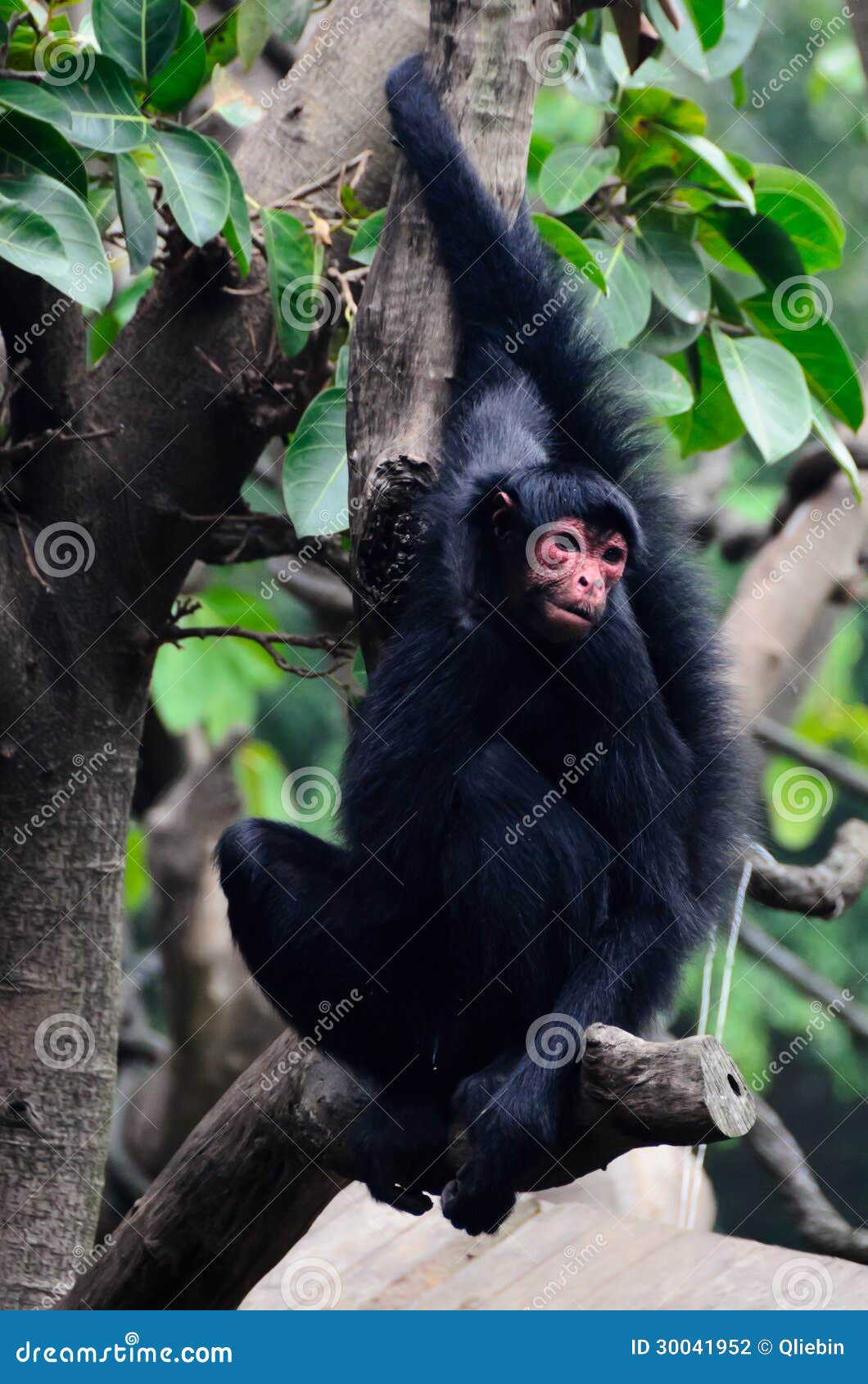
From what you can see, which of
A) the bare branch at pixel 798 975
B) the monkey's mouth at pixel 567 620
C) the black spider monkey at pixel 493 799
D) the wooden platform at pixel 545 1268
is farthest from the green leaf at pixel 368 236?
the bare branch at pixel 798 975

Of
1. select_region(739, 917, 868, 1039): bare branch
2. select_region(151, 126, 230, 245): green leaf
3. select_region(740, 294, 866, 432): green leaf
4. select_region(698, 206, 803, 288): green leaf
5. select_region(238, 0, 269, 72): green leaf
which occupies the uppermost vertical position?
select_region(698, 206, 803, 288): green leaf

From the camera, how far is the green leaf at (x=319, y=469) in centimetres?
318

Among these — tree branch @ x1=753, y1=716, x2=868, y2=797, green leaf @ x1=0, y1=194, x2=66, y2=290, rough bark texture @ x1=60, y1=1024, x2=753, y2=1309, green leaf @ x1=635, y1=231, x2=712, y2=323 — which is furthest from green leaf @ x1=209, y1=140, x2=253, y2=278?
tree branch @ x1=753, y1=716, x2=868, y2=797

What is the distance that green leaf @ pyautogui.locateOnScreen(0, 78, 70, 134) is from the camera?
2936mm

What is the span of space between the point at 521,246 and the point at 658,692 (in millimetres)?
1070

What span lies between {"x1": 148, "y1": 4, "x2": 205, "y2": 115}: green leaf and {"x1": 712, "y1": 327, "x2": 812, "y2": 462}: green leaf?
1.50 meters

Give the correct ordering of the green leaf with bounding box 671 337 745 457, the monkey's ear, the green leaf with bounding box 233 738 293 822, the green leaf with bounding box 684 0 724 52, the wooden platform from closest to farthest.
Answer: the monkey's ear → the green leaf with bounding box 684 0 724 52 → the green leaf with bounding box 671 337 745 457 → the wooden platform → the green leaf with bounding box 233 738 293 822

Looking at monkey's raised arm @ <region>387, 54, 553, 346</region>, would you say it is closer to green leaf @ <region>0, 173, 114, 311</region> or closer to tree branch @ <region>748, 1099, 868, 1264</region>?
green leaf @ <region>0, 173, 114, 311</region>

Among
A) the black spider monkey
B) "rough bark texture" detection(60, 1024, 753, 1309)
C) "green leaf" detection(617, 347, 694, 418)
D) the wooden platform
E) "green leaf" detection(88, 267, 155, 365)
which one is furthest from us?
the wooden platform

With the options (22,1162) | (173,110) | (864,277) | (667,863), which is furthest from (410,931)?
(864,277)

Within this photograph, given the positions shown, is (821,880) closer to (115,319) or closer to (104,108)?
(115,319)

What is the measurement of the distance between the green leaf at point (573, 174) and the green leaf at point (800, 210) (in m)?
0.41

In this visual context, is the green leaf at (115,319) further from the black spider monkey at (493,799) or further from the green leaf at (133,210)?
the black spider monkey at (493,799)

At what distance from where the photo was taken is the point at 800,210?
145 inches
